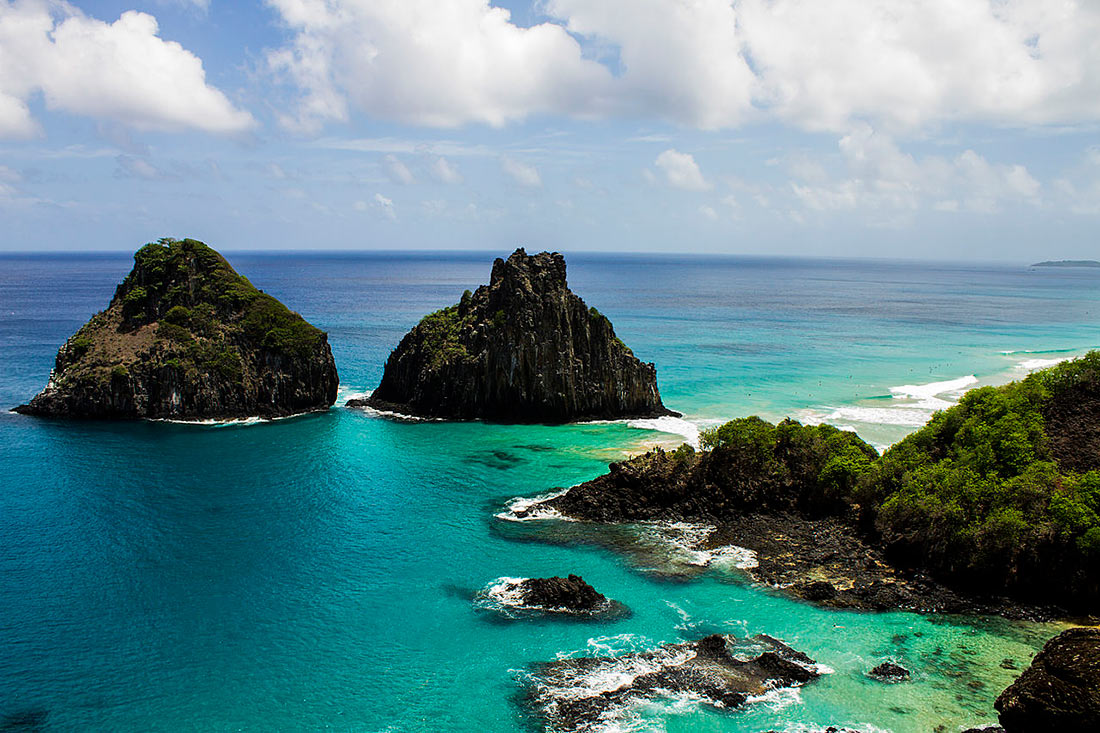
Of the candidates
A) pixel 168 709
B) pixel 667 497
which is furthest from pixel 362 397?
pixel 168 709

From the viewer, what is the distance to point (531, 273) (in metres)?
91.9

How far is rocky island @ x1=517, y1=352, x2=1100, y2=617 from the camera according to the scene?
42.1 meters

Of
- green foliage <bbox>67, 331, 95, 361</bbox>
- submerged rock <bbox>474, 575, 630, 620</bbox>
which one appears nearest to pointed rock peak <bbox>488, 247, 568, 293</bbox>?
green foliage <bbox>67, 331, 95, 361</bbox>

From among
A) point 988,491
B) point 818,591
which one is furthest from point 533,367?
point 988,491

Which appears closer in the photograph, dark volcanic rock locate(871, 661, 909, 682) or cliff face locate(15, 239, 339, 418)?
dark volcanic rock locate(871, 661, 909, 682)

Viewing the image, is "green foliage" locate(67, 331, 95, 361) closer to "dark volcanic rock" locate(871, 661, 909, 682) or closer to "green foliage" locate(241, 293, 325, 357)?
"green foliage" locate(241, 293, 325, 357)

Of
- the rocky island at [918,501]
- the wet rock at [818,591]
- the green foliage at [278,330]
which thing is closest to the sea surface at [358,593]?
the wet rock at [818,591]

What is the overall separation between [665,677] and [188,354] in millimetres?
73226

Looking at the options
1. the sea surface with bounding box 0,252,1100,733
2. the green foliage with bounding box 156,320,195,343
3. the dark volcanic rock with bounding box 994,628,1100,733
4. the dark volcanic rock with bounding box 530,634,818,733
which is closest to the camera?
the dark volcanic rock with bounding box 994,628,1100,733

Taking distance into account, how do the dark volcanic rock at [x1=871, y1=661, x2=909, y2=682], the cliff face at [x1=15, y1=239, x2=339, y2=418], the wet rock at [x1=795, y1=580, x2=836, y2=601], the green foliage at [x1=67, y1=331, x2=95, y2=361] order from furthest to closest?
the green foliage at [x1=67, y1=331, x2=95, y2=361] < the cliff face at [x1=15, y1=239, x2=339, y2=418] < the wet rock at [x1=795, y1=580, x2=836, y2=601] < the dark volcanic rock at [x1=871, y1=661, x2=909, y2=682]

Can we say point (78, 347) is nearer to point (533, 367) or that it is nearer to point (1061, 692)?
point (533, 367)

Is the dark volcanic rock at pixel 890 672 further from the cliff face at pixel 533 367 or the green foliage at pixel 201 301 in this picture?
the green foliage at pixel 201 301

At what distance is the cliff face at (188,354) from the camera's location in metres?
84.9

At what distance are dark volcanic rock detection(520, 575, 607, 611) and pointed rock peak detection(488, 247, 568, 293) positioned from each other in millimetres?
51278
